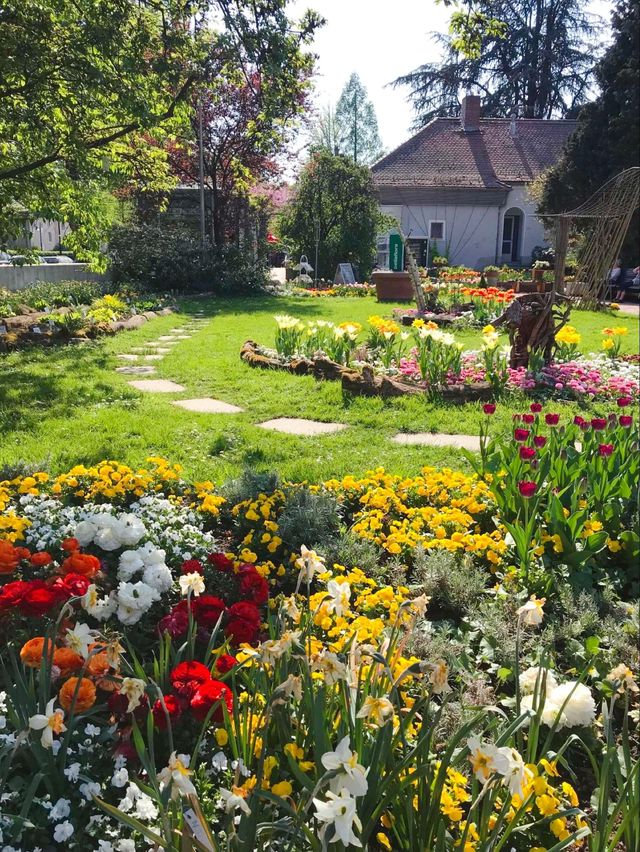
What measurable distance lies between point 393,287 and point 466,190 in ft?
46.2

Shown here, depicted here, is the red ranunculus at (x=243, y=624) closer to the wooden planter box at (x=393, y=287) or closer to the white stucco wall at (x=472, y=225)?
the wooden planter box at (x=393, y=287)

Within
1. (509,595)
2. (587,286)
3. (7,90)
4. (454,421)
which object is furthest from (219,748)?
(587,286)

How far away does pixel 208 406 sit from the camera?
18.9ft

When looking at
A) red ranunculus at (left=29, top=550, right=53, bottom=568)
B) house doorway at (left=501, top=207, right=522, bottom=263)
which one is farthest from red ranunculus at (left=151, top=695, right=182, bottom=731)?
house doorway at (left=501, top=207, right=522, bottom=263)

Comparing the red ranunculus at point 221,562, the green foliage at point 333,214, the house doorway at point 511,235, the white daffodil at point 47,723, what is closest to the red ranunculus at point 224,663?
the white daffodil at point 47,723

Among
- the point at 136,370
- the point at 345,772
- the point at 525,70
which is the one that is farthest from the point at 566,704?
the point at 525,70

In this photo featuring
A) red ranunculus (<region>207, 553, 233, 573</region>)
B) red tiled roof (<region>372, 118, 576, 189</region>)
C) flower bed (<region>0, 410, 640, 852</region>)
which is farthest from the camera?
red tiled roof (<region>372, 118, 576, 189</region>)

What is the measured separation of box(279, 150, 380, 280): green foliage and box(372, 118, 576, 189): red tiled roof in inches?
254

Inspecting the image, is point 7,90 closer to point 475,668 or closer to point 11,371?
point 11,371

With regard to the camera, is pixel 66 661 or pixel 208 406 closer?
pixel 66 661

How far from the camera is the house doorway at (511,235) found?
28.2 metres

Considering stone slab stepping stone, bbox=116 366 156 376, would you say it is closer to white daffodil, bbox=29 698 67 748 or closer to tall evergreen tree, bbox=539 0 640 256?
white daffodil, bbox=29 698 67 748

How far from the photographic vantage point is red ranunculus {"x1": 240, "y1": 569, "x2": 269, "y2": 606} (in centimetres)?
231

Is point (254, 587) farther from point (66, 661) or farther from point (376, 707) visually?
point (376, 707)
